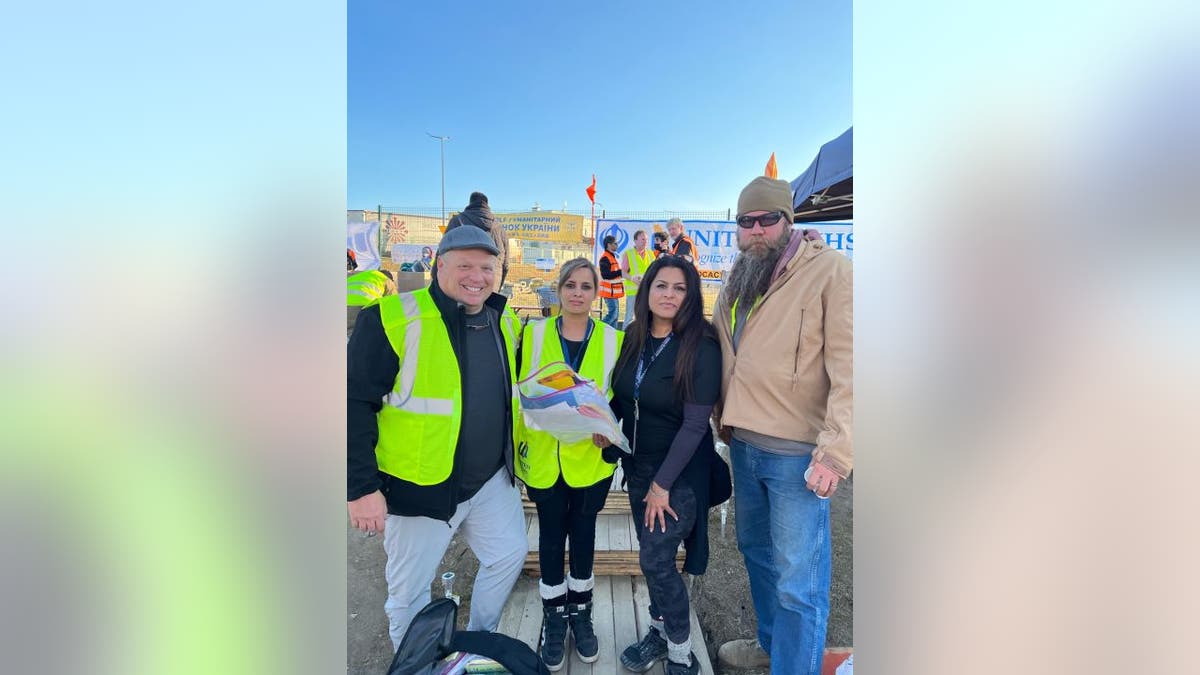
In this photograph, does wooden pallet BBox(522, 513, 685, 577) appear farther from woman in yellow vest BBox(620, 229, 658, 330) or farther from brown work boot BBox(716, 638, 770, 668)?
woman in yellow vest BBox(620, 229, 658, 330)

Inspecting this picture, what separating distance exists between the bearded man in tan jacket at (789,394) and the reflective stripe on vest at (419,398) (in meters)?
1.11

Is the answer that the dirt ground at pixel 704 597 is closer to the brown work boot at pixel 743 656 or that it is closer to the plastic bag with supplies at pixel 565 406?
the brown work boot at pixel 743 656

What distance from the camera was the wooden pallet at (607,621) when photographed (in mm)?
2299

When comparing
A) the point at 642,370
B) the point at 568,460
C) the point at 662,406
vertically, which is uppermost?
the point at 642,370

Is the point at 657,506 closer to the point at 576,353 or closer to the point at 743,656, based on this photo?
the point at 576,353

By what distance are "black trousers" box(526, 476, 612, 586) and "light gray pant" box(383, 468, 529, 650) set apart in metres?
0.13

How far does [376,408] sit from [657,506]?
1.20 meters

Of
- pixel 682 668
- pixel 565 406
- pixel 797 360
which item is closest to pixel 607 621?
pixel 682 668

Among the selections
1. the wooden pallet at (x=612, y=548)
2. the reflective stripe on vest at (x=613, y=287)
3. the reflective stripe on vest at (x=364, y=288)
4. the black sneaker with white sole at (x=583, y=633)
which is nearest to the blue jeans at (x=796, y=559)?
the black sneaker with white sole at (x=583, y=633)

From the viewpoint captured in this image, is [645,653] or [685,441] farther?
[645,653]

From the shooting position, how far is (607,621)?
2619 millimetres
